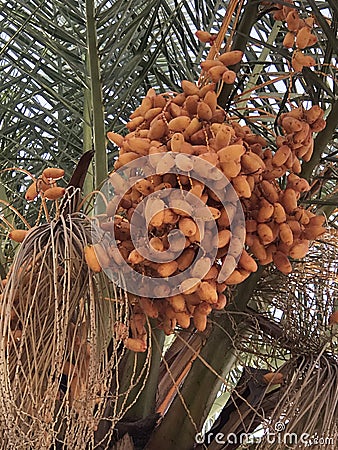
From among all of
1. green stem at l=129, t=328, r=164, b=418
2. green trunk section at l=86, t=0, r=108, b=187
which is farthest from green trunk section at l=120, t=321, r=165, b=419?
green trunk section at l=86, t=0, r=108, b=187

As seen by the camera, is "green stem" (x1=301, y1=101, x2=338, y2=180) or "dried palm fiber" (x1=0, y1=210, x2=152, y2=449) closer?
"dried palm fiber" (x1=0, y1=210, x2=152, y2=449)

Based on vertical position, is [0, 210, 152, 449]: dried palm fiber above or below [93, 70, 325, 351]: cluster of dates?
below

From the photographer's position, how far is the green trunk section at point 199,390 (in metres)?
1.04

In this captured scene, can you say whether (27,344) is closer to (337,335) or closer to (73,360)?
(73,360)

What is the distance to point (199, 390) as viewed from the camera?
1.06m

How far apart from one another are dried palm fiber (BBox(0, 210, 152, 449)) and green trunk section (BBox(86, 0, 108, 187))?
0.25m

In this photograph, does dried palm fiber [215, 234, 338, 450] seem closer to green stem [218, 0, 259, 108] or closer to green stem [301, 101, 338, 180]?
green stem [301, 101, 338, 180]

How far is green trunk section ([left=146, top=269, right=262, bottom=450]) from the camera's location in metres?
1.04

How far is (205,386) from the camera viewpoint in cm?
106

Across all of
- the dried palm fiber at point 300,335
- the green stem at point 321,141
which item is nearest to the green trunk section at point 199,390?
the dried palm fiber at point 300,335

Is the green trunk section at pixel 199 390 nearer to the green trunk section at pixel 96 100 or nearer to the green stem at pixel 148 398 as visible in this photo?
the green stem at pixel 148 398

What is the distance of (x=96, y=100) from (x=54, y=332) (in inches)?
19.3

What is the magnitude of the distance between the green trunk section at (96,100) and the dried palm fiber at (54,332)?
25cm

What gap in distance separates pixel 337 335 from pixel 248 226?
0.42m
